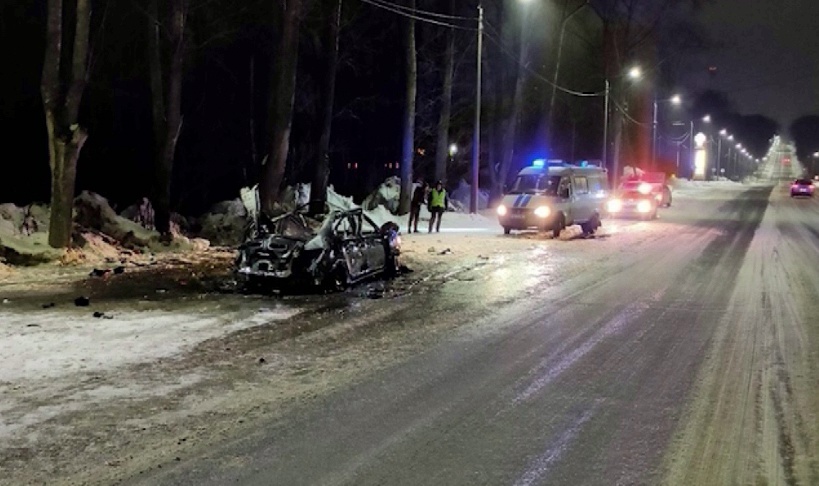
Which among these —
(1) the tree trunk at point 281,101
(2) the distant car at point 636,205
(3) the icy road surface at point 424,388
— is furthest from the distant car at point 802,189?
(3) the icy road surface at point 424,388

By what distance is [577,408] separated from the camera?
7.21m

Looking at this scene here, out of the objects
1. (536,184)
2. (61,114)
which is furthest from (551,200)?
(61,114)

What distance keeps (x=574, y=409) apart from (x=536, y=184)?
18403 millimetres

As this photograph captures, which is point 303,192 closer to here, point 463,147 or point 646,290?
point 463,147

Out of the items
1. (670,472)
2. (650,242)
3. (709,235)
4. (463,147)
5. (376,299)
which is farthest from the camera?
(463,147)

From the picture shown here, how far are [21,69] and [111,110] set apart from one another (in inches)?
150

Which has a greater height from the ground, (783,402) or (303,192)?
(303,192)

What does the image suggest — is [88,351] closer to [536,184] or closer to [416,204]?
[416,204]

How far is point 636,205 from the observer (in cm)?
3506

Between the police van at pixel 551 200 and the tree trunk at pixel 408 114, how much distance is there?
6507mm

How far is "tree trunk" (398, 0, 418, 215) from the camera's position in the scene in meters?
30.8

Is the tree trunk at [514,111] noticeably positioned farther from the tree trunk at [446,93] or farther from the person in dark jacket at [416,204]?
the person in dark jacket at [416,204]

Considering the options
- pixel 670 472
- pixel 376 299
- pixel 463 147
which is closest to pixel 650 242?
pixel 376 299

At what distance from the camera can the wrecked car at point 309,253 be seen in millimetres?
13633
